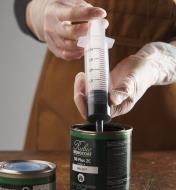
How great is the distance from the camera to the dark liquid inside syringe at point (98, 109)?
2.26 ft

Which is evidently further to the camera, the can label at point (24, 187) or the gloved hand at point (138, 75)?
the gloved hand at point (138, 75)

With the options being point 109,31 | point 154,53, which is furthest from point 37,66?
point 154,53

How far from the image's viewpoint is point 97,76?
704 millimetres

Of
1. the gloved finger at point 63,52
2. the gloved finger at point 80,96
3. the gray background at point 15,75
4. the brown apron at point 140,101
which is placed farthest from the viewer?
the gray background at point 15,75

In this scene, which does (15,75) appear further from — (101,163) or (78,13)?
(101,163)

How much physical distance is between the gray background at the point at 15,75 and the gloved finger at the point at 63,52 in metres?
0.38

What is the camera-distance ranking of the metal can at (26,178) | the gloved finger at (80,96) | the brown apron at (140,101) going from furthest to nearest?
the brown apron at (140,101)
the gloved finger at (80,96)
the metal can at (26,178)

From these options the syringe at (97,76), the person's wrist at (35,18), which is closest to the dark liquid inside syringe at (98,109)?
the syringe at (97,76)

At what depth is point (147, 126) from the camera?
127 cm

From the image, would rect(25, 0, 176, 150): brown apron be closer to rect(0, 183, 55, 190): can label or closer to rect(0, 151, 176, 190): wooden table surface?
rect(0, 151, 176, 190): wooden table surface

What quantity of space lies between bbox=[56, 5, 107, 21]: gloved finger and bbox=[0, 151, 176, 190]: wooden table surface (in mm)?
265

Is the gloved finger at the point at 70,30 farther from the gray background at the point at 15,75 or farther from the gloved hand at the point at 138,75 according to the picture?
the gray background at the point at 15,75

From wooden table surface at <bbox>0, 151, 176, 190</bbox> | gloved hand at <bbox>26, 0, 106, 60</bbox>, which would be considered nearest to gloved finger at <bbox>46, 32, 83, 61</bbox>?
gloved hand at <bbox>26, 0, 106, 60</bbox>

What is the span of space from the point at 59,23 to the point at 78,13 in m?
0.13
